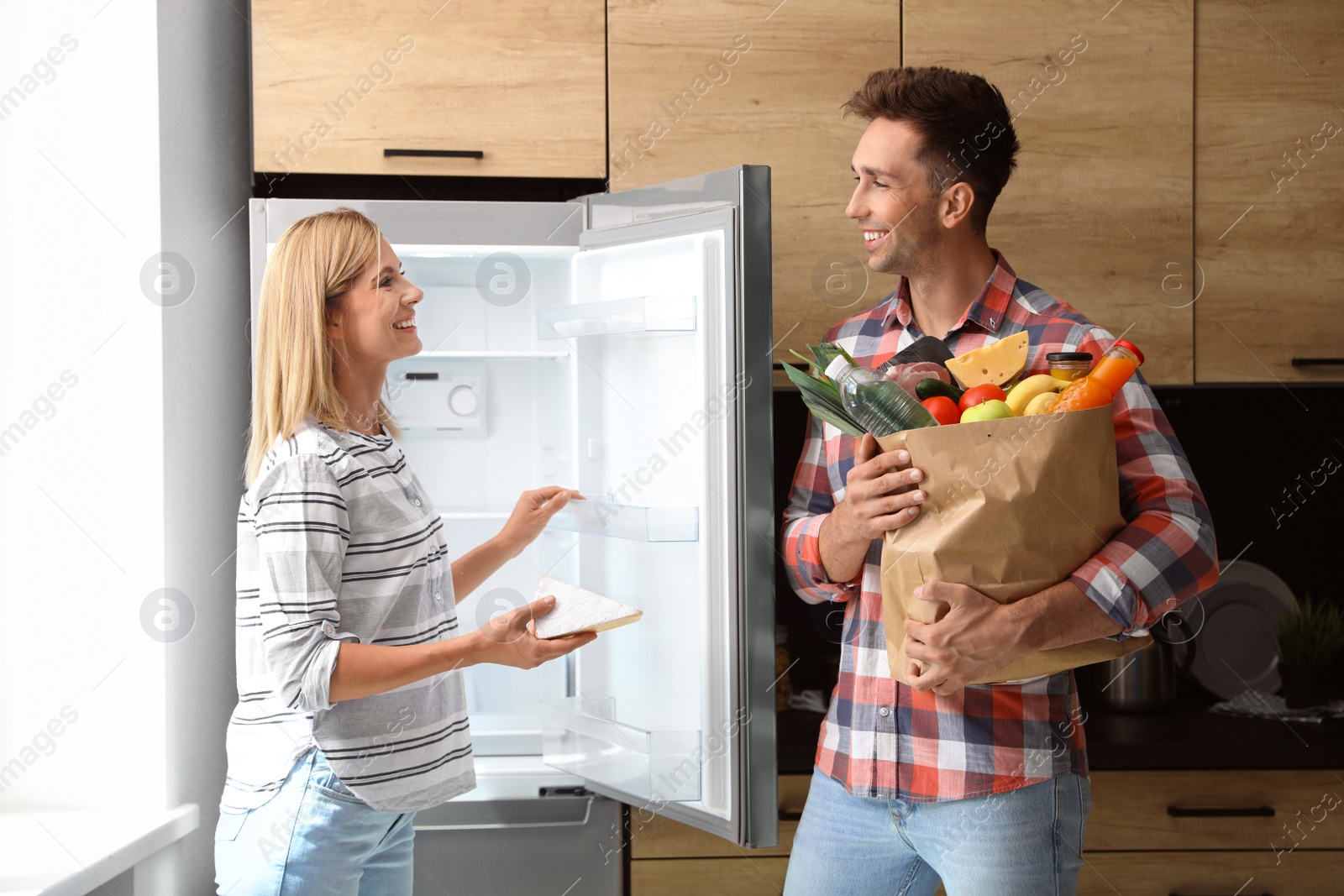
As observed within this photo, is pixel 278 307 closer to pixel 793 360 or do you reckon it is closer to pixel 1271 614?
pixel 793 360

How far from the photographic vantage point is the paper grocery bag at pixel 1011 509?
84cm

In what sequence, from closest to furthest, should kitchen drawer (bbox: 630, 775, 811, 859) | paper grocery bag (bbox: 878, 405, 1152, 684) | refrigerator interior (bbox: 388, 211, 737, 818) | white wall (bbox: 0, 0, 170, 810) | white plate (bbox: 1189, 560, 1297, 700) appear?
1. paper grocery bag (bbox: 878, 405, 1152, 684)
2. refrigerator interior (bbox: 388, 211, 737, 818)
3. white wall (bbox: 0, 0, 170, 810)
4. kitchen drawer (bbox: 630, 775, 811, 859)
5. white plate (bbox: 1189, 560, 1297, 700)

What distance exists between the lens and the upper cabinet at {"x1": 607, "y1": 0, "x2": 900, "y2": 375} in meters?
1.56

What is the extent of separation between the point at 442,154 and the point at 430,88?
0.10m

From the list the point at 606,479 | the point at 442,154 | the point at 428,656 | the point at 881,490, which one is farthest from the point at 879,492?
the point at 442,154

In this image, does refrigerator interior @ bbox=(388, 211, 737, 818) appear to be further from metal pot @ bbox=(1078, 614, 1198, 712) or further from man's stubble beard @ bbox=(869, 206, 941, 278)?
metal pot @ bbox=(1078, 614, 1198, 712)

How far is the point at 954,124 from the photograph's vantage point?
111cm

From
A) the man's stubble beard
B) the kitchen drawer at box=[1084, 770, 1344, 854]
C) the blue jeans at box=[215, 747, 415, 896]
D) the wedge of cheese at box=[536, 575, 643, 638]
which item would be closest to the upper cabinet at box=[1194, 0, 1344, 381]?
the kitchen drawer at box=[1084, 770, 1344, 854]

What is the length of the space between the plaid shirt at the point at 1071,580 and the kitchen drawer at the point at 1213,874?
2.05 ft

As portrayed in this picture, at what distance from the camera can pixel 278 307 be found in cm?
106

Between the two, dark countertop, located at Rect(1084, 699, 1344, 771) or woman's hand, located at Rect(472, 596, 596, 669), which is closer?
woman's hand, located at Rect(472, 596, 596, 669)

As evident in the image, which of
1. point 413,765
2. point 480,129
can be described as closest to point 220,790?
point 413,765

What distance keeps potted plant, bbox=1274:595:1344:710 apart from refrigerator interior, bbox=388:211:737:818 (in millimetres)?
1081

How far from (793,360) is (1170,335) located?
24.8 inches
